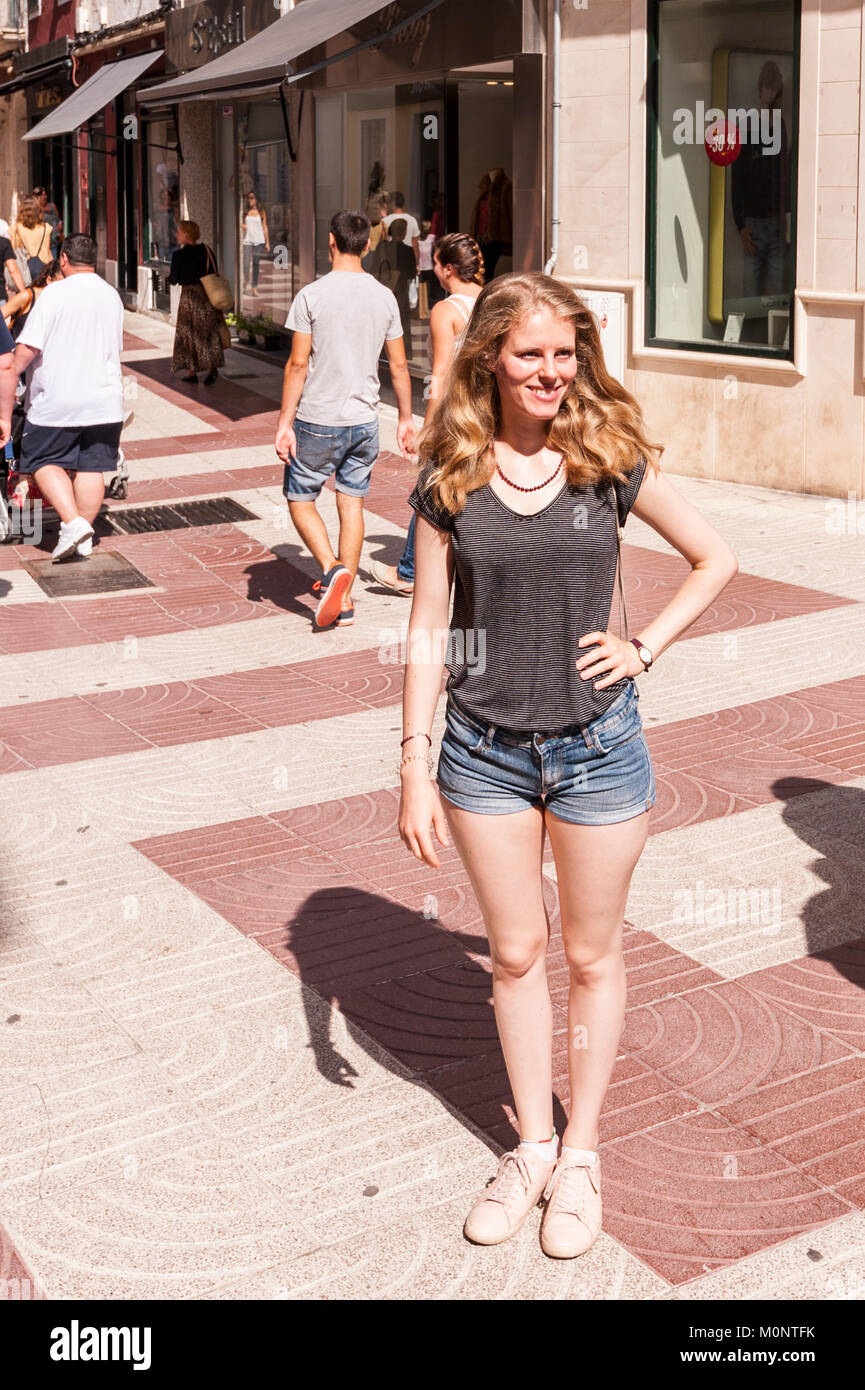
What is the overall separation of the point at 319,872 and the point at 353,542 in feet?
11.3

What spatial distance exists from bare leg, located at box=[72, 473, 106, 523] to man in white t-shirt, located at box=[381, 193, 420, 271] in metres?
7.25

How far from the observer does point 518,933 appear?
343cm

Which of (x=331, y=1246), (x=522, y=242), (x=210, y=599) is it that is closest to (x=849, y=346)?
(x=522, y=242)

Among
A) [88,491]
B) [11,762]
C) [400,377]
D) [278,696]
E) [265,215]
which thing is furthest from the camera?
[265,215]

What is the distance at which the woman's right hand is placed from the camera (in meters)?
3.33

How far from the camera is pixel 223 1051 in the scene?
435cm

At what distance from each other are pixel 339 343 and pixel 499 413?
517 cm

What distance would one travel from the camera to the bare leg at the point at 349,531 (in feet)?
28.3

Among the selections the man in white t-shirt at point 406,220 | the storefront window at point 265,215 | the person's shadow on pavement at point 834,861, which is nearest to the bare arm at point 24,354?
the person's shadow on pavement at point 834,861

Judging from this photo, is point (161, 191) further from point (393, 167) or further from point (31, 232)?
point (393, 167)

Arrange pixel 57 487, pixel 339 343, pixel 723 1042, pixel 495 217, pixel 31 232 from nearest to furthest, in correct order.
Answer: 1. pixel 723 1042
2. pixel 339 343
3. pixel 57 487
4. pixel 495 217
5. pixel 31 232

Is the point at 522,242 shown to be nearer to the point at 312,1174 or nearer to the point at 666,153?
the point at 666,153

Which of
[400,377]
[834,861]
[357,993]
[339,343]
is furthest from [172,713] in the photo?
[834,861]

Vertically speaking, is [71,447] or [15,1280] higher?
[71,447]
